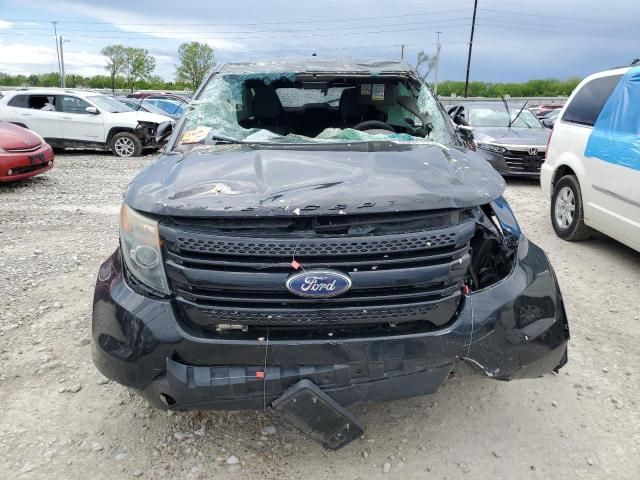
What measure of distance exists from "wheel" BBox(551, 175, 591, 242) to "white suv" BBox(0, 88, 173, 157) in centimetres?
926

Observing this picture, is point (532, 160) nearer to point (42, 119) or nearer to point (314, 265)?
point (314, 265)

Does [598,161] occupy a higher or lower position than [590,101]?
lower

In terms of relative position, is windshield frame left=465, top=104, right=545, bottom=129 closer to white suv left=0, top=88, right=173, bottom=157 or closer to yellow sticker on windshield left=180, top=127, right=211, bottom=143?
white suv left=0, top=88, right=173, bottom=157

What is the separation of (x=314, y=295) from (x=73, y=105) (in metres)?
12.3

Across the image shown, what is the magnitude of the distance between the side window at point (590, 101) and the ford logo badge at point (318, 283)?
4.48 m

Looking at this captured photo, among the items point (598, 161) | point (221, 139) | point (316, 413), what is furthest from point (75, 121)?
point (316, 413)

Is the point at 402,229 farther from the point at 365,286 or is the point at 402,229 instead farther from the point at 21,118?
the point at 21,118

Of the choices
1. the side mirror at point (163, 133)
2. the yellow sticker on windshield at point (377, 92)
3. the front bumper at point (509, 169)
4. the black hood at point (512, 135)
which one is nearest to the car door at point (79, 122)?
the black hood at point (512, 135)

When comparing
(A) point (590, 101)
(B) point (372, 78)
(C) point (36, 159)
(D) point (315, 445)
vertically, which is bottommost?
(D) point (315, 445)

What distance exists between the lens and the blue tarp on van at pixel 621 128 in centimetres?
446

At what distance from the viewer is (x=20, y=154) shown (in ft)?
26.1

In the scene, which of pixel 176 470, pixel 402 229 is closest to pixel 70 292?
pixel 176 470

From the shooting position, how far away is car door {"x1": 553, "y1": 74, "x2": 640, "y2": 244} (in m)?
4.42

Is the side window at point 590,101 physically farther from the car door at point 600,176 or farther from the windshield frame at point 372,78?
the windshield frame at point 372,78
